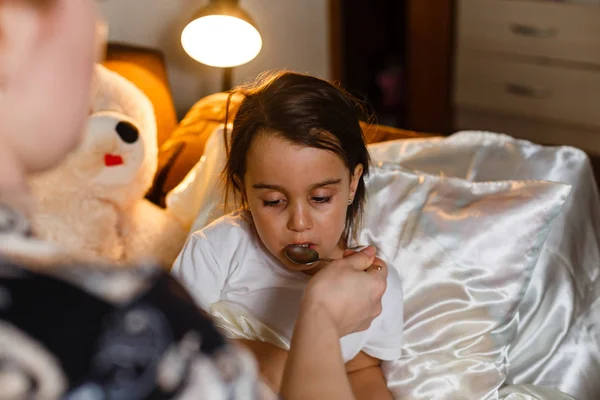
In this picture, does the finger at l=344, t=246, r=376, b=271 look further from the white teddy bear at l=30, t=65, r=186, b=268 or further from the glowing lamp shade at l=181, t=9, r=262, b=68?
the glowing lamp shade at l=181, t=9, r=262, b=68

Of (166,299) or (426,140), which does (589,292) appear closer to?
(426,140)

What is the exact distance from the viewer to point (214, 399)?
1.51 ft

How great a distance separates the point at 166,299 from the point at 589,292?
1098 mm

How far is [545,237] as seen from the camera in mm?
1302

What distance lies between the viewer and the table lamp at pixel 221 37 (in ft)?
5.63

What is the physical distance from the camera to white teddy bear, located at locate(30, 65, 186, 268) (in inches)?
56.5

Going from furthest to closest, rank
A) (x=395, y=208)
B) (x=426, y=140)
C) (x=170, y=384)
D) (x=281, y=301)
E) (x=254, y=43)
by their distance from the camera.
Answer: (x=254, y=43), (x=426, y=140), (x=395, y=208), (x=281, y=301), (x=170, y=384)

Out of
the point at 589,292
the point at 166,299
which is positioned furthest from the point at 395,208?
the point at 166,299

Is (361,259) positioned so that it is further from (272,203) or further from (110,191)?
(110,191)


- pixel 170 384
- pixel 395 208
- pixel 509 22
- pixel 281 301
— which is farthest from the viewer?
pixel 509 22

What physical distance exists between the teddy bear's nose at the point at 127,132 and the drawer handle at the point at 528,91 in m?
1.67

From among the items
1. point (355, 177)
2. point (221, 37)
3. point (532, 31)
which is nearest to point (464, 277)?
point (355, 177)

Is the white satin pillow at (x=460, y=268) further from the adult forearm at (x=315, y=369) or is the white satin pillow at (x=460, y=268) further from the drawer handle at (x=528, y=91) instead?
the drawer handle at (x=528, y=91)

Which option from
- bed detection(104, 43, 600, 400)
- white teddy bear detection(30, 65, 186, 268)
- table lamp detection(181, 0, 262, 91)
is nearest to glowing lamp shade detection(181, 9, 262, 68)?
table lamp detection(181, 0, 262, 91)
